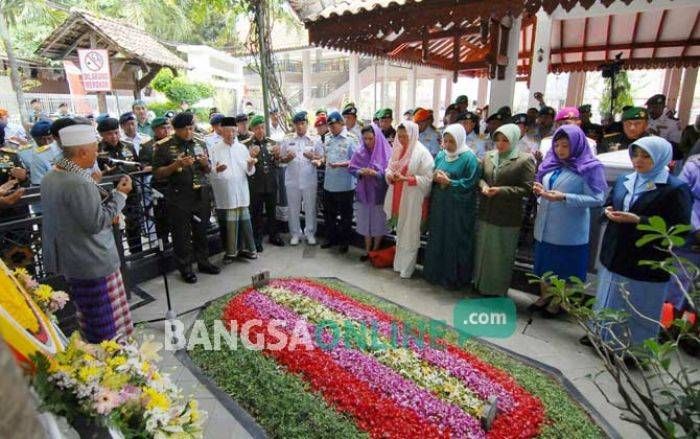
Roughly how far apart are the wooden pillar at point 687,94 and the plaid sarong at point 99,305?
1383 centimetres

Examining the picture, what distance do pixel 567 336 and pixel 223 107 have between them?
63.7ft

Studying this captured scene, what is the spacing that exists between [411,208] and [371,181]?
2.46ft

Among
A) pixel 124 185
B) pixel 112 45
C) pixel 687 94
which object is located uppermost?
pixel 112 45

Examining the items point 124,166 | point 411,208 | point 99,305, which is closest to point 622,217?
point 411,208

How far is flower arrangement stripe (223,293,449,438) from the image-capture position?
2.48 metres

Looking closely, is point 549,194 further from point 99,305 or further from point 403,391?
point 99,305

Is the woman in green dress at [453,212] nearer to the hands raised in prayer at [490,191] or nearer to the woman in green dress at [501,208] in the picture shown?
the woman in green dress at [501,208]

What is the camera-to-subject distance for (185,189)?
190 inches

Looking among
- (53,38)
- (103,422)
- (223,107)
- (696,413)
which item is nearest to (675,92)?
(696,413)

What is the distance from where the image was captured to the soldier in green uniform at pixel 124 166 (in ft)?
15.2

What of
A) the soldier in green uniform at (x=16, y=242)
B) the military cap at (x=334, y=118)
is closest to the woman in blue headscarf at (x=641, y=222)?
the military cap at (x=334, y=118)

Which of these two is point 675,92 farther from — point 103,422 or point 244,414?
point 103,422

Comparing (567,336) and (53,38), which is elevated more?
(53,38)

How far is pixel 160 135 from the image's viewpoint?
17.4ft
